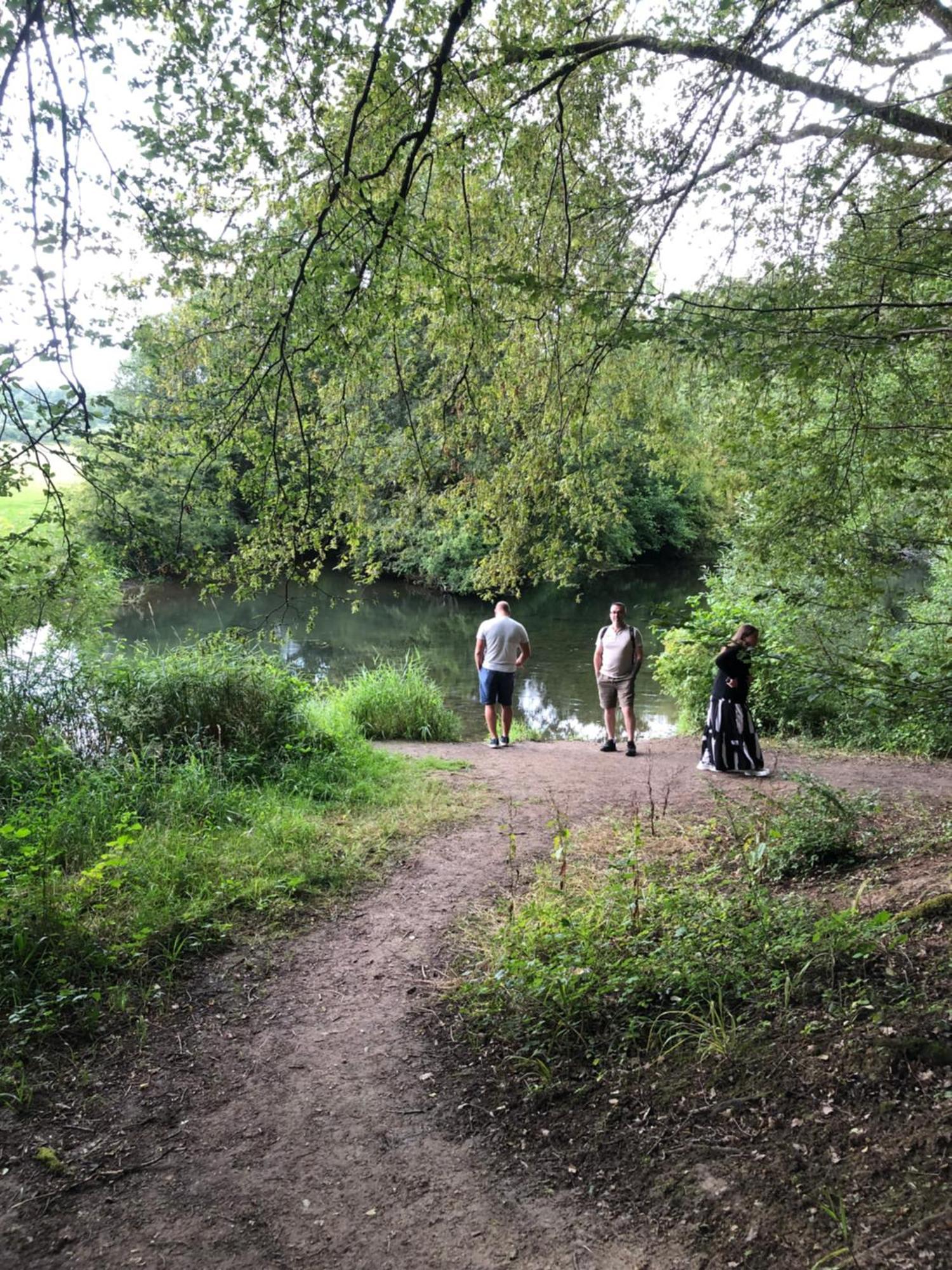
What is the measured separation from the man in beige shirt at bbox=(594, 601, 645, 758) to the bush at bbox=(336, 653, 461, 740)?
8.42 ft

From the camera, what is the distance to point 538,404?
6.65 meters

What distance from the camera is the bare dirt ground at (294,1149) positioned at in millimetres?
2416

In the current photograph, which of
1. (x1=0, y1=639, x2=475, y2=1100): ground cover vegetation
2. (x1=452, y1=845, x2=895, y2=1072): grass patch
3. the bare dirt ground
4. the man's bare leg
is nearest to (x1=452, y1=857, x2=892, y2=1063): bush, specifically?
(x1=452, y1=845, x2=895, y2=1072): grass patch

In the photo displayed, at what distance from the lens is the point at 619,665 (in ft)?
31.0

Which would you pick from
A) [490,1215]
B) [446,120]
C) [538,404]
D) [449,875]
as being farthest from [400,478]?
[490,1215]

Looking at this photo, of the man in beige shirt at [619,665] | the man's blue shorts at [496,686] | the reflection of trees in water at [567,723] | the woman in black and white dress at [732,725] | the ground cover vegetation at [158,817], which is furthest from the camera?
the reflection of trees in water at [567,723]

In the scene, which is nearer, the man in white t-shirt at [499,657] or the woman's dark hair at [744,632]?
the woman's dark hair at [744,632]

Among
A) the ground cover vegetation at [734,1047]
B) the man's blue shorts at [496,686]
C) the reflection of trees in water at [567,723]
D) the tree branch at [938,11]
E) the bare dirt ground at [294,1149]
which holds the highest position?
the tree branch at [938,11]

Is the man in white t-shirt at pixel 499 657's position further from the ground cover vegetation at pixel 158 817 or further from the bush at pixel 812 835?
the bush at pixel 812 835

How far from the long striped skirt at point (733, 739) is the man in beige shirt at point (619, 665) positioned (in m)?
1.38

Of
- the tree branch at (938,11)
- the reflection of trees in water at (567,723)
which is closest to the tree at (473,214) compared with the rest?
the tree branch at (938,11)

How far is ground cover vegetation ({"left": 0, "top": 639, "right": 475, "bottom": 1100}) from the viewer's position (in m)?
3.91

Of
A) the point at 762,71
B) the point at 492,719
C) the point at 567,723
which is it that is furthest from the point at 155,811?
the point at 567,723

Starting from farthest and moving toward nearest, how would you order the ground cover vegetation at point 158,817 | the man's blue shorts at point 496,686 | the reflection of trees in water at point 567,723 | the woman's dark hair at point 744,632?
the reflection of trees in water at point 567,723 → the man's blue shorts at point 496,686 → the woman's dark hair at point 744,632 → the ground cover vegetation at point 158,817
